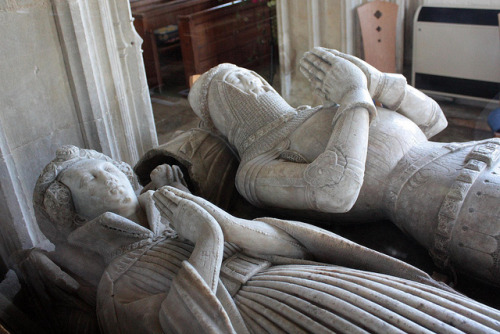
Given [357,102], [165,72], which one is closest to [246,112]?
[357,102]

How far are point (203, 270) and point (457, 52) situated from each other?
13.2 feet

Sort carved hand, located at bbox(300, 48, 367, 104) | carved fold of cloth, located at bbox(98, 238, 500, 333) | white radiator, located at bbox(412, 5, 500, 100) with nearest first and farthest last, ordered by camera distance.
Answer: carved fold of cloth, located at bbox(98, 238, 500, 333) → carved hand, located at bbox(300, 48, 367, 104) → white radiator, located at bbox(412, 5, 500, 100)

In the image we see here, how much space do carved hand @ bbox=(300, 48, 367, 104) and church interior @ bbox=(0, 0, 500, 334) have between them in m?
0.29

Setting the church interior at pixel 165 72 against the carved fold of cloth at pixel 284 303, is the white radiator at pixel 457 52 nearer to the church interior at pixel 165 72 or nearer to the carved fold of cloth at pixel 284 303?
the church interior at pixel 165 72

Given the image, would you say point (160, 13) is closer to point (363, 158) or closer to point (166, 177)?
point (166, 177)

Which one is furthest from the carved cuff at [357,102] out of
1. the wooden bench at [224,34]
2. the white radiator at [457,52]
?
the white radiator at [457,52]

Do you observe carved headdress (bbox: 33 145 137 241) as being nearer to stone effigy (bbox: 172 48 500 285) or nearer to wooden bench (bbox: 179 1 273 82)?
stone effigy (bbox: 172 48 500 285)

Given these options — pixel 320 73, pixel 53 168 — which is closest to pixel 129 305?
pixel 53 168

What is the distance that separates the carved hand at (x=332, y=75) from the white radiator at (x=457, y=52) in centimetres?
288

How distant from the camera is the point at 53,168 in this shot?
2113 mm

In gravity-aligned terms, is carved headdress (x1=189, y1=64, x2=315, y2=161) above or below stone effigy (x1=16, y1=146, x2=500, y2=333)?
above

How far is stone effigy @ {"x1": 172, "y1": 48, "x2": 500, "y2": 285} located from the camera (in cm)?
176

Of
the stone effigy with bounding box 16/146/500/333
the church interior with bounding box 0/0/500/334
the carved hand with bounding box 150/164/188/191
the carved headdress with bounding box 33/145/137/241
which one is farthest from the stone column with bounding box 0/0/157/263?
the carved hand with bounding box 150/164/188/191

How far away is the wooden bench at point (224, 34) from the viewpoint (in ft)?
13.9
